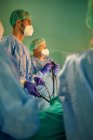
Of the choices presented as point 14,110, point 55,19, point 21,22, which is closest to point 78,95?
point 14,110

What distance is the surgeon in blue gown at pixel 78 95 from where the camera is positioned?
1.09 meters

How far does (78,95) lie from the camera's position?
111 centimetres

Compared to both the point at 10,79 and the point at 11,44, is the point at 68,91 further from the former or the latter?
the point at 11,44

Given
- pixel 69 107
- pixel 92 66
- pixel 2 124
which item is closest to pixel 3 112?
pixel 2 124

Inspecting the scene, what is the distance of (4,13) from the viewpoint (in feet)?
11.2

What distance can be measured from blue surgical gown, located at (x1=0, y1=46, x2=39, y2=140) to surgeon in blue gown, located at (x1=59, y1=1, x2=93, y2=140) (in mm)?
170

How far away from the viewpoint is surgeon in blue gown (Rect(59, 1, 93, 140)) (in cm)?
109

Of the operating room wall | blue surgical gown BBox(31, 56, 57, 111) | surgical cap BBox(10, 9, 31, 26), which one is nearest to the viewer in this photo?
surgical cap BBox(10, 9, 31, 26)

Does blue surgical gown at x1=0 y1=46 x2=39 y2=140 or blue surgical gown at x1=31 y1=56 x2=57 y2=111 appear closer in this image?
blue surgical gown at x1=0 y1=46 x2=39 y2=140

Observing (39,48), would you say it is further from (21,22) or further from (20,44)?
(20,44)

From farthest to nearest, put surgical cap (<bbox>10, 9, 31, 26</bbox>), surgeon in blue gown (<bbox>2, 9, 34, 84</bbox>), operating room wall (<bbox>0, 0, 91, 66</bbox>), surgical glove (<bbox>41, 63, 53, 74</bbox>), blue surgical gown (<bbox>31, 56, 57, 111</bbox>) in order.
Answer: operating room wall (<bbox>0, 0, 91, 66</bbox>) < surgical glove (<bbox>41, 63, 53, 74</bbox>) < blue surgical gown (<bbox>31, 56, 57, 111</bbox>) < surgical cap (<bbox>10, 9, 31, 26</bbox>) < surgeon in blue gown (<bbox>2, 9, 34, 84</bbox>)

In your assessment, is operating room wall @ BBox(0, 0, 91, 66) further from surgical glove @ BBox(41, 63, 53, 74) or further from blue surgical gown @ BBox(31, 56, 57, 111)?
surgical glove @ BBox(41, 63, 53, 74)

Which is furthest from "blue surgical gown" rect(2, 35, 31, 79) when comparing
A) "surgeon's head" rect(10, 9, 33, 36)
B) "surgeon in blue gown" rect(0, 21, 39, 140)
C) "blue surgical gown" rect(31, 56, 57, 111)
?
"surgeon in blue gown" rect(0, 21, 39, 140)

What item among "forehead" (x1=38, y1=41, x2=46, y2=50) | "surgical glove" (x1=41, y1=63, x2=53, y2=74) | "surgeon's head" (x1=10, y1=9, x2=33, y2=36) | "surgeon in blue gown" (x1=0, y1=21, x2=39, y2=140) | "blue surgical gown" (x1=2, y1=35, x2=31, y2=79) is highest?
Result: "surgeon's head" (x1=10, y1=9, x2=33, y2=36)
